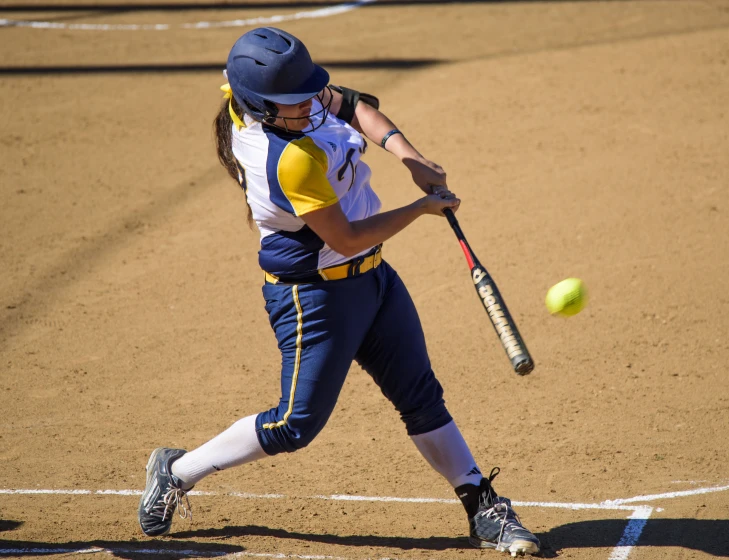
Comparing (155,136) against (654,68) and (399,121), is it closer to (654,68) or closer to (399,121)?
(399,121)

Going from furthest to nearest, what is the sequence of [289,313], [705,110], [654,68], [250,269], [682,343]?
[654,68] → [705,110] → [250,269] → [682,343] → [289,313]

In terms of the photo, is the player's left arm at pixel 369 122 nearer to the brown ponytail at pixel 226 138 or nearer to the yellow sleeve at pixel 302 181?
the brown ponytail at pixel 226 138

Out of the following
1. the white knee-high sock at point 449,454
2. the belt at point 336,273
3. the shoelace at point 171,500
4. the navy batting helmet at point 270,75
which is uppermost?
the navy batting helmet at point 270,75

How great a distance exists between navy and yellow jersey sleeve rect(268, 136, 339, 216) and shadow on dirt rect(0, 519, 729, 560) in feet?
4.72

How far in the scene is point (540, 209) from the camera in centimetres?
676

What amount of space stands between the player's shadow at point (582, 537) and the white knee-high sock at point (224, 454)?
1.10 ft

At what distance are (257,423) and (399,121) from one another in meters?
5.28

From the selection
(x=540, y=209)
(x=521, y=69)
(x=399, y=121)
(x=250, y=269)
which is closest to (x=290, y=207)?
(x=250, y=269)

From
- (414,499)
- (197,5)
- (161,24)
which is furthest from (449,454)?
(197,5)

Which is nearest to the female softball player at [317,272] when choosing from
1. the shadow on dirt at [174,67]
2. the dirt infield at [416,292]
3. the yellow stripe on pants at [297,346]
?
the yellow stripe on pants at [297,346]

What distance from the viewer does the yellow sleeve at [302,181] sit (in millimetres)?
2973

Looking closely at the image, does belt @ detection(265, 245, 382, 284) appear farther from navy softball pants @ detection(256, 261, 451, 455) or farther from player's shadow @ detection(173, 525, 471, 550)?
player's shadow @ detection(173, 525, 471, 550)

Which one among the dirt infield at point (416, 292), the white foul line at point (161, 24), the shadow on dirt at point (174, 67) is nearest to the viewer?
the dirt infield at point (416, 292)

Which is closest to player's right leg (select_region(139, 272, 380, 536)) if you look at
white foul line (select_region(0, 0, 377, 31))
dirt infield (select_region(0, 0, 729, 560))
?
dirt infield (select_region(0, 0, 729, 560))
